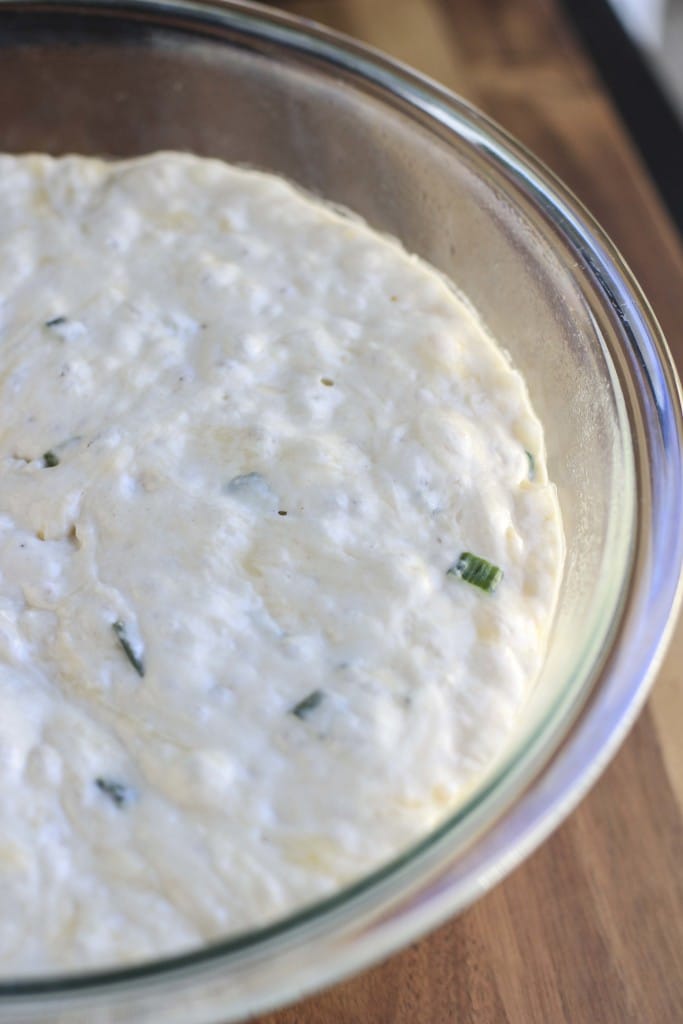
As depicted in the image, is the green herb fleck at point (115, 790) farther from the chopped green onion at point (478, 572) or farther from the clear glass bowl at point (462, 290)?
the chopped green onion at point (478, 572)

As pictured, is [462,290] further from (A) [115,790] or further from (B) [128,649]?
(A) [115,790]

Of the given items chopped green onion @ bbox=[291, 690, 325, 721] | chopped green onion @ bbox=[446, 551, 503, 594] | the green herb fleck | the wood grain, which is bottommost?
the wood grain

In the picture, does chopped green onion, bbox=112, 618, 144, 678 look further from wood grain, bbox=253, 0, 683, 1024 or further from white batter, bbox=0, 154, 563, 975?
wood grain, bbox=253, 0, 683, 1024

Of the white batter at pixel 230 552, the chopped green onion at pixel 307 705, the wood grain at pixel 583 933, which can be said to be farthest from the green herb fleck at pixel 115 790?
the wood grain at pixel 583 933

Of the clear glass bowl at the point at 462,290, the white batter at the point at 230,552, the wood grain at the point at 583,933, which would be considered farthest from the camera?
the wood grain at the point at 583,933

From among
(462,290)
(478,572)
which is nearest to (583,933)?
(478,572)

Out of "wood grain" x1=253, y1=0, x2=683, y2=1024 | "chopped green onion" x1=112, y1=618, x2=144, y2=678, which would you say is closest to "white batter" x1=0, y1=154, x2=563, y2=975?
"chopped green onion" x1=112, y1=618, x2=144, y2=678
